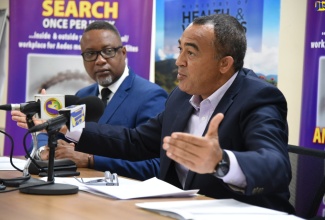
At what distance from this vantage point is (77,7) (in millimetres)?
5348

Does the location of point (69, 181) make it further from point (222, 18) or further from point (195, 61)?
point (222, 18)

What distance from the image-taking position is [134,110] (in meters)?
3.67

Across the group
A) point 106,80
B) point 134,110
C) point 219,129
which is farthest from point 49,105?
point 106,80

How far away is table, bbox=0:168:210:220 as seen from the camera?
1.83m

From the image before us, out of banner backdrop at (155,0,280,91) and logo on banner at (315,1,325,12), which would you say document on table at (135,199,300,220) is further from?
banner backdrop at (155,0,280,91)

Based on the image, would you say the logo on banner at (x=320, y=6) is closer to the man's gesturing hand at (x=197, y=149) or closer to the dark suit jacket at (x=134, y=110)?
the dark suit jacket at (x=134, y=110)

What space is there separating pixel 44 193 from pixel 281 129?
3.23 ft

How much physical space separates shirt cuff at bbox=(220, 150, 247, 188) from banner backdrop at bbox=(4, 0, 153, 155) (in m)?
3.43

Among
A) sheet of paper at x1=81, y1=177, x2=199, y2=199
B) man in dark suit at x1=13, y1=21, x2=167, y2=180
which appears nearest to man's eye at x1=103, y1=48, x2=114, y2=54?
man in dark suit at x1=13, y1=21, x2=167, y2=180

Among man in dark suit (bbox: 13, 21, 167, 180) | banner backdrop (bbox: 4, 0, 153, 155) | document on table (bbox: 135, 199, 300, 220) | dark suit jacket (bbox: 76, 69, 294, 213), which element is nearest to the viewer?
document on table (bbox: 135, 199, 300, 220)

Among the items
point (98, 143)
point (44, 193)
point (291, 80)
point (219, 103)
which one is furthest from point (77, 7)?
point (44, 193)

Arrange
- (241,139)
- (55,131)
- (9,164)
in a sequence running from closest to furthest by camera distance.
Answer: (55,131) → (241,139) → (9,164)

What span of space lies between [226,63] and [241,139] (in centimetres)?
40

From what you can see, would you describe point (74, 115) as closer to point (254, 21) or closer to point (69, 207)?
point (69, 207)
